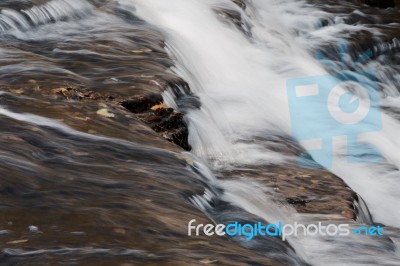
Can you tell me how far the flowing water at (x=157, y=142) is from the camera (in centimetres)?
365

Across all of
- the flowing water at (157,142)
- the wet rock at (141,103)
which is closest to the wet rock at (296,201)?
the flowing water at (157,142)

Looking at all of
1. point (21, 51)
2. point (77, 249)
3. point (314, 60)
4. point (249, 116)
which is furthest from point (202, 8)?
point (77, 249)

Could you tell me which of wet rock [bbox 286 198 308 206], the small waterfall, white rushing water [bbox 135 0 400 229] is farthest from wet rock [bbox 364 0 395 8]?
wet rock [bbox 286 198 308 206]

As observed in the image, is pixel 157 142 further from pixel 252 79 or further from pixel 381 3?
pixel 381 3

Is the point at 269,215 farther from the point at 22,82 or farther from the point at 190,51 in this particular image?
the point at 190,51

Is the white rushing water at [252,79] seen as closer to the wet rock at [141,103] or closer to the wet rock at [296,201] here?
the wet rock at [141,103]

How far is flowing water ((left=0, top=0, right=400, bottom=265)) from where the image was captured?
12.0ft

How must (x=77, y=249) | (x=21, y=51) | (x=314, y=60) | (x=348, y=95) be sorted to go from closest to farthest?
(x=77, y=249)
(x=21, y=51)
(x=348, y=95)
(x=314, y=60)

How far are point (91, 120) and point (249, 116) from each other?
7.75ft

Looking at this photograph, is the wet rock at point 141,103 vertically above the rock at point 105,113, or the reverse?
the wet rock at point 141,103

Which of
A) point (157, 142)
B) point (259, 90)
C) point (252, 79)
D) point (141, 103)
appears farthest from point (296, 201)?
point (252, 79)

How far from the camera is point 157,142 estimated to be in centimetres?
509

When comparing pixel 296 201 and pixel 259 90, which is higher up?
pixel 259 90

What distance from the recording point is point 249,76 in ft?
28.9
